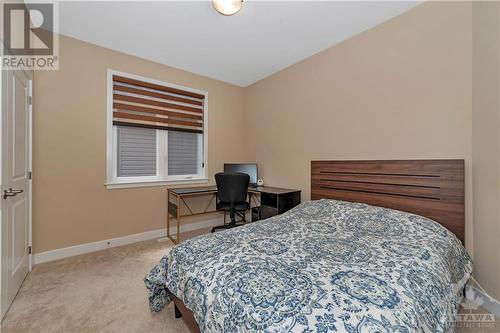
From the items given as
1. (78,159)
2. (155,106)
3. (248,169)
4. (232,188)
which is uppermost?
(155,106)

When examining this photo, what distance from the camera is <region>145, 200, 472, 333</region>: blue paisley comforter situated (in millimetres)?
896

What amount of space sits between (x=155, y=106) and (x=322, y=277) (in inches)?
126

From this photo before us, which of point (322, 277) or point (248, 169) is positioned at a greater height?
point (248, 169)

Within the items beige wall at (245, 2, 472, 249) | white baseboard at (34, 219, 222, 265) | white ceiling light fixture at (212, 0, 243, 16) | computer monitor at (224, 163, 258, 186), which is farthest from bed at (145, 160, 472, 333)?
white ceiling light fixture at (212, 0, 243, 16)

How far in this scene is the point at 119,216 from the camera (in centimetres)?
300

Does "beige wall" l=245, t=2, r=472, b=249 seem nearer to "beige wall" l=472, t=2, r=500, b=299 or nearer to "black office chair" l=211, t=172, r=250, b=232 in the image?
"beige wall" l=472, t=2, r=500, b=299

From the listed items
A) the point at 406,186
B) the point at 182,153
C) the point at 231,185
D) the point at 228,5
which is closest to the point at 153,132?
the point at 182,153

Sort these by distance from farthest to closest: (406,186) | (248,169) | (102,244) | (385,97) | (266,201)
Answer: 1. (248,169)
2. (266,201)
3. (102,244)
4. (385,97)
5. (406,186)

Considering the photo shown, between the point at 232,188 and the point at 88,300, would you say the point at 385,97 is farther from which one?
the point at 88,300

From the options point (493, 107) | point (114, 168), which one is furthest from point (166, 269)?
point (493, 107)

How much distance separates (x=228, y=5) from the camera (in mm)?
1949

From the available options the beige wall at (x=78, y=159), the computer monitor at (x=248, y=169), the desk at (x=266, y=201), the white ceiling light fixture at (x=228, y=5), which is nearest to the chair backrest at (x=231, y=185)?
the desk at (x=266, y=201)

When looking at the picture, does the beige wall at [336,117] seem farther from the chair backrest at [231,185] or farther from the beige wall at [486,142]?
the chair backrest at [231,185]

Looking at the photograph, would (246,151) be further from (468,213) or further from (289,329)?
(289,329)
